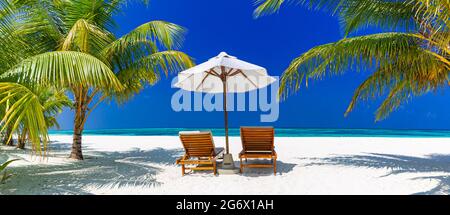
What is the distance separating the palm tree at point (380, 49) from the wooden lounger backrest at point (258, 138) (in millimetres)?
753

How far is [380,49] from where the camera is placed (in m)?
4.73

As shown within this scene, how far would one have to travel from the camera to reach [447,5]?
10.2 ft

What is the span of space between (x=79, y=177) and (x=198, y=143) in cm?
210

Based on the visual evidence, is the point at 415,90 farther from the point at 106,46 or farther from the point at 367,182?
the point at 106,46

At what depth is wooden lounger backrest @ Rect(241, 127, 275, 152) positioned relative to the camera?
5.31 metres

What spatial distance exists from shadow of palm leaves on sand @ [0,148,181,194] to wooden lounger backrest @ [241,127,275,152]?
1.77 m

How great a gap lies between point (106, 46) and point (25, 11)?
152 centimetres

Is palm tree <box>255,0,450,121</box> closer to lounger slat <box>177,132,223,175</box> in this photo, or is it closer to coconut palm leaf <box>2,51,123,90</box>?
lounger slat <box>177,132,223,175</box>

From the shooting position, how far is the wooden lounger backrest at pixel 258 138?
531 centimetres

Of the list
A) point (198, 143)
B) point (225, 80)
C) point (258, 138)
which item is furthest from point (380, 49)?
point (198, 143)

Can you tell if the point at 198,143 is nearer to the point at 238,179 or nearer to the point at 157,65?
the point at 238,179
